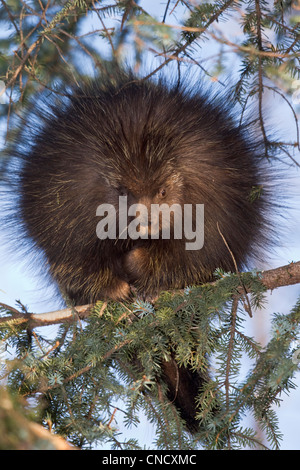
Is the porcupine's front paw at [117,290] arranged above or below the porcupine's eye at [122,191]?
below

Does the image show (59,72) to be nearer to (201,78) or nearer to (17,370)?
(201,78)

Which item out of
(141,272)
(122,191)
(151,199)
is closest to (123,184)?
(122,191)

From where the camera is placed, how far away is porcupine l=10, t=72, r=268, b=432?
2.06 metres

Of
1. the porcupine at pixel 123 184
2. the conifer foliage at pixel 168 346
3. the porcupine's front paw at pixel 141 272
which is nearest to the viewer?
the conifer foliage at pixel 168 346

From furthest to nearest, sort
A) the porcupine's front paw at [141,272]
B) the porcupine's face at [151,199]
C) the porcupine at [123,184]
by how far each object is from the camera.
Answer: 1. the porcupine's front paw at [141,272]
2. the porcupine at [123,184]
3. the porcupine's face at [151,199]

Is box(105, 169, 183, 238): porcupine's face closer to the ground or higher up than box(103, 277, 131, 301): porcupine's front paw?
higher up

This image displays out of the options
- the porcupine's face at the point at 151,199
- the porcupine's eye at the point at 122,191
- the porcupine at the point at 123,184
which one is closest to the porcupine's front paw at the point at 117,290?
the porcupine at the point at 123,184

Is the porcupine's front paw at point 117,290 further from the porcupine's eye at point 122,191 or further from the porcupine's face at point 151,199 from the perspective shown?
the porcupine's eye at point 122,191

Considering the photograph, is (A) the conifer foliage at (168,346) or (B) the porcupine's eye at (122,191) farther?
(B) the porcupine's eye at (122,191)

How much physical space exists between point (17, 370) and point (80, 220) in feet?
2.66

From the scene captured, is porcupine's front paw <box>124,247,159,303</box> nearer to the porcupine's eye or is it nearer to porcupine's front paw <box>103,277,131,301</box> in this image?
porcupine's front paw <box>103,277,131,301</box>

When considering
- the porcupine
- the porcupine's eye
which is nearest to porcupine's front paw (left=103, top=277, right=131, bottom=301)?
the porcupine

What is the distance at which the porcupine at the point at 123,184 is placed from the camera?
6.77 feet
